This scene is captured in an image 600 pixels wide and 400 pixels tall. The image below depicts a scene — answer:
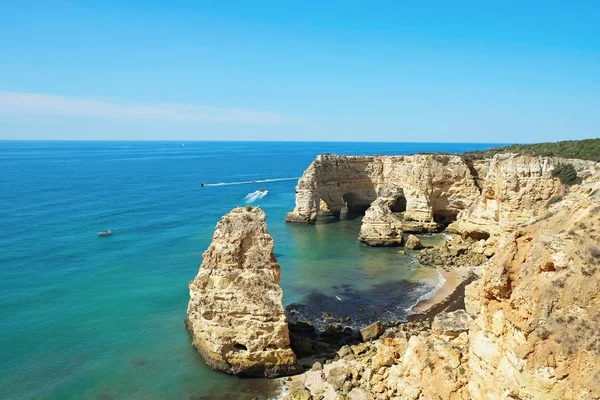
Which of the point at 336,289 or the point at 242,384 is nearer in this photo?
the point at 242,384

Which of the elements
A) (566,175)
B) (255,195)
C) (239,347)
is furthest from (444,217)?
(255,195)

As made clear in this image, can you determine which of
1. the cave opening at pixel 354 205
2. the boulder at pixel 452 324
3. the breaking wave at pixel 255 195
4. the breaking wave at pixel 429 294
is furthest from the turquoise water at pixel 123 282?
the boulder at pixel 452 324

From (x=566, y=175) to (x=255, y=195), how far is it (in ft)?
181

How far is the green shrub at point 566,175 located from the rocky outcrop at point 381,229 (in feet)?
50.9

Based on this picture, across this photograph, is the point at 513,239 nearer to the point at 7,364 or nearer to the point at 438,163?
the point at 7,364

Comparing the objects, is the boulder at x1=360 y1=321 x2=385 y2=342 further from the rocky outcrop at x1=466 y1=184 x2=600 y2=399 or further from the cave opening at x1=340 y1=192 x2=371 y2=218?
the cave opening at x1=340 y1=192 x2=371 y2=218

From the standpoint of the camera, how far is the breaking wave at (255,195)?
75.5 meters

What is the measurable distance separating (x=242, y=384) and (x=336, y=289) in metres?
14.4

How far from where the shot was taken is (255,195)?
80812 millimetres

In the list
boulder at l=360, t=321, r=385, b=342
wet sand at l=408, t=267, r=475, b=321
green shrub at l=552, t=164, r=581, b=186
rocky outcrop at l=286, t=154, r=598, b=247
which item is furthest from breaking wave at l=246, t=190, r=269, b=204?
boulder at l=360, t=321, r=385, b=342

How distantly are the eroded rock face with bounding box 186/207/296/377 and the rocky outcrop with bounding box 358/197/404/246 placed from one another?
24747 millimetres

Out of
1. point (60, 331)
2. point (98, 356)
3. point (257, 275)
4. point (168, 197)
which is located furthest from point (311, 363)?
point (168, 197)

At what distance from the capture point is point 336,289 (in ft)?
110

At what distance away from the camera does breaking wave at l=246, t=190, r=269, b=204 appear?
248 ft
